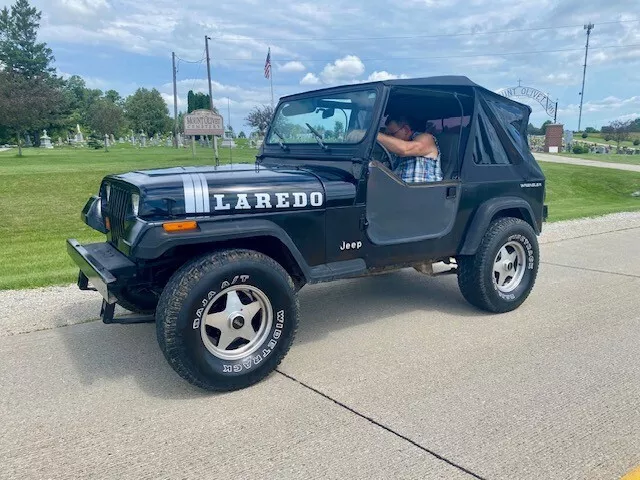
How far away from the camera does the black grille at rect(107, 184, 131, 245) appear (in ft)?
11.3

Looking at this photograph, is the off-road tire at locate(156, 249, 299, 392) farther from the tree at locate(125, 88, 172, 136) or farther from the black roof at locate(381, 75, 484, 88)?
the tree at locate(125, 88, 172, 136)

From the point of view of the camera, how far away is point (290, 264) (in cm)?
364

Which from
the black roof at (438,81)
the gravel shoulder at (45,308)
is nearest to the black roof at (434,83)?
the black roof at (438,81)

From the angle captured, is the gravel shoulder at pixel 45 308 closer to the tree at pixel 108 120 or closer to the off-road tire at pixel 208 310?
the off-road tire at pixel 208 310

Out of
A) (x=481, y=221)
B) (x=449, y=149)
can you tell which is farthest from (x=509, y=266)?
(x=449, y=149)

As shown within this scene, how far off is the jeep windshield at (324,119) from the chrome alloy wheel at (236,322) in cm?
149

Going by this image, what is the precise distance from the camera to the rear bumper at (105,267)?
314 cm

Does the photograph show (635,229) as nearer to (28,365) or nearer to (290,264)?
(290,264)

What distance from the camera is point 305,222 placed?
356 cm

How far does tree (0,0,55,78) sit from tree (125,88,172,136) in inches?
420

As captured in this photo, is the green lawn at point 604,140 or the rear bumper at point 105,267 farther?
the green lawn at point 604,140

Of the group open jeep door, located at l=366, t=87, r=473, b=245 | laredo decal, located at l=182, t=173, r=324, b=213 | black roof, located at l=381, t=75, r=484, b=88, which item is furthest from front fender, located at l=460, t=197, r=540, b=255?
laredo decal, located at l=182, t=173, r=324, b=213

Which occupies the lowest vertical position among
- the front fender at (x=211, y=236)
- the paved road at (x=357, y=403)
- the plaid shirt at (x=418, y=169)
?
the paved road at (x=357, y=403)

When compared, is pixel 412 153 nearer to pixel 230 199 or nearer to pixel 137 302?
pixel 230 199
